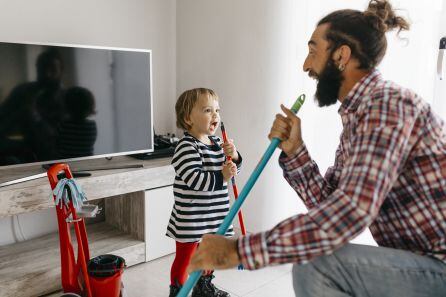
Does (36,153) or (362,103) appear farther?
(36,153)

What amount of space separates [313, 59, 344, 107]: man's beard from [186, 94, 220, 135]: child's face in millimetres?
699

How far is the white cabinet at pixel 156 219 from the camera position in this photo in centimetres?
241

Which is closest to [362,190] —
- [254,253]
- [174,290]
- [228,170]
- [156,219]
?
[254,253]

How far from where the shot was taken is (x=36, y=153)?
212cm

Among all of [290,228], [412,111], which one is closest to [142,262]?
[290,228]

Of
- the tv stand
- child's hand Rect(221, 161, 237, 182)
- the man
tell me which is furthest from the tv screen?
the man

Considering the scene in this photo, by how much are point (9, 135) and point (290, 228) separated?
161 cm

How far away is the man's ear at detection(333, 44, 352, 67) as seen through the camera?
49.6 inches

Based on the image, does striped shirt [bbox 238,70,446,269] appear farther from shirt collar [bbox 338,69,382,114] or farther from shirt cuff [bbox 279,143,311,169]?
shirt cuff [bbox 279,143,311,169]

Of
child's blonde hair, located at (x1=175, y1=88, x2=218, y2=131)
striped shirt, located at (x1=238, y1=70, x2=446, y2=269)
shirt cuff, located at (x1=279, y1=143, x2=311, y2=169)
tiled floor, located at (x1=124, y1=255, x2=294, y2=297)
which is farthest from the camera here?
tiled floor, located at (x1=124, y1=255, x2=294, y2=297)

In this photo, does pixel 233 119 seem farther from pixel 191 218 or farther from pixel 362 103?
pixel 362 103

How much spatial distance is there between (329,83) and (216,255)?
2.17 feet

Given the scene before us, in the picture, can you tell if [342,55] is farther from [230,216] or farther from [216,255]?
[216,255]

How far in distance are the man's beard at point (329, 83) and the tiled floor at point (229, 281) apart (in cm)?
117
